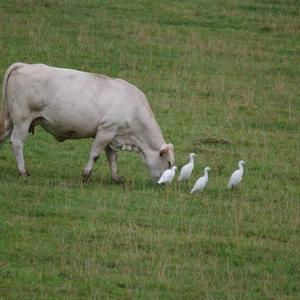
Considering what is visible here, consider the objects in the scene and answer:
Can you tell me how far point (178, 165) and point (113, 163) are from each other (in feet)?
5.85

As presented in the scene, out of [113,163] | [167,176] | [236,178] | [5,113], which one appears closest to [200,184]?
[167,176]

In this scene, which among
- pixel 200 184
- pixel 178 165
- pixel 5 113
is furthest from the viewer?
pixel 178 165

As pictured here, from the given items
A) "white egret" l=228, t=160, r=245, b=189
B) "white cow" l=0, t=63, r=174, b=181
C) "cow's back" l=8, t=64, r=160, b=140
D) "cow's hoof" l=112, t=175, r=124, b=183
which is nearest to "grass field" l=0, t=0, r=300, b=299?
"cow's hoof" l=112, t=175, r=124, b=183

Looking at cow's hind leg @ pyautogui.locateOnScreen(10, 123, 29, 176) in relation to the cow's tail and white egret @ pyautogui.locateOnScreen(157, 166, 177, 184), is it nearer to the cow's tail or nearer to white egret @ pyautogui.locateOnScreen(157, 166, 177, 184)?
the cow's tail

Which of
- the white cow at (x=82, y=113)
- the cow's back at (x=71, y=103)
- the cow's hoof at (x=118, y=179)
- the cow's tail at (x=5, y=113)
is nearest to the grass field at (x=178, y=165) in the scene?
the cow's hoof at (x=118, y=179)

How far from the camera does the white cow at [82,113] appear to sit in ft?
64.2

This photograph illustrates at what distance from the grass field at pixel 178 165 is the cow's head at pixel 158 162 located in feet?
0.92

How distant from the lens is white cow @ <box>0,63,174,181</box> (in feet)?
64.2

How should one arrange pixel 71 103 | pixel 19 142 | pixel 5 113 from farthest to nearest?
pixel 5 113 < pixel 71 103 < pixel 19 142

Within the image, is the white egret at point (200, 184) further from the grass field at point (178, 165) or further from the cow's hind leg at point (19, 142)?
the cow's hind leg at point (19, 142)

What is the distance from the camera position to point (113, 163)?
20.0 meters

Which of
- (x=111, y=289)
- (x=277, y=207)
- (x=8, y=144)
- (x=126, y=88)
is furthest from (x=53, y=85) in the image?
(x=111, y=289)

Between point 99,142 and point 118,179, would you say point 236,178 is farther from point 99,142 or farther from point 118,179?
point 99,142

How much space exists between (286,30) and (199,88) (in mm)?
7100
